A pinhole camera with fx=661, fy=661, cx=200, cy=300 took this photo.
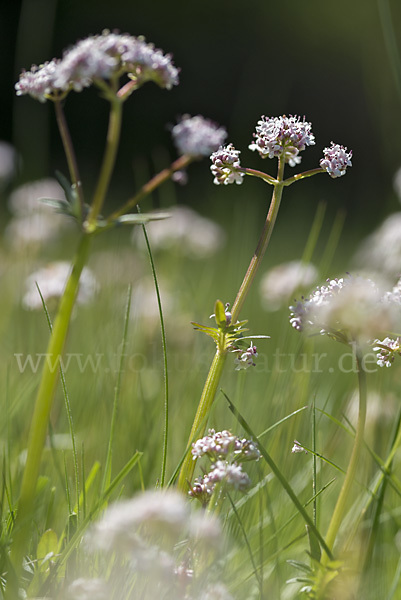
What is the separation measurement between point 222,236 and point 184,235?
38 cm

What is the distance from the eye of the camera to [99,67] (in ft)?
1.53

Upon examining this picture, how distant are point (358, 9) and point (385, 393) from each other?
4.89 metres

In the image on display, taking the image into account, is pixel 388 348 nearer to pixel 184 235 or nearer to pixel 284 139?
pixel 284 139

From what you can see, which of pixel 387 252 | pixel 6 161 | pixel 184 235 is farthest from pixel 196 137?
pixel 6 161

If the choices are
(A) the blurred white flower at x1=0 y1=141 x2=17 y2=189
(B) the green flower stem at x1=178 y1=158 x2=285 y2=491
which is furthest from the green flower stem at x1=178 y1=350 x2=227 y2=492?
(A) the blurred white flower at x1=0 y1=141 x2=17 y2=189

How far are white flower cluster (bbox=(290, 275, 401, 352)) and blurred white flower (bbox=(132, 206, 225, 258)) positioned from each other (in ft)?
4.72

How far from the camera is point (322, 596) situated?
53 centimetres

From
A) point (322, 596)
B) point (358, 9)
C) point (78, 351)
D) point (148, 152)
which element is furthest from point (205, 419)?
point (358, 9)

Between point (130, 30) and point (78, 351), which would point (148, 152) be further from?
point (78, 351)

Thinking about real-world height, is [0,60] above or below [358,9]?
below

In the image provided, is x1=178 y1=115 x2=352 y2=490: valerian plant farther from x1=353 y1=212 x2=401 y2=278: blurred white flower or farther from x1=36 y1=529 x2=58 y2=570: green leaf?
x1=353 y1=212 x2=401 y2=278: blurred white flower

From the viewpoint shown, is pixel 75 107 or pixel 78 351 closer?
pixel 78 351

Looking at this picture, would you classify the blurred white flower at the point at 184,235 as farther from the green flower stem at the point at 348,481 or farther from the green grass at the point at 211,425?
the green flower stem at the point at 348,481

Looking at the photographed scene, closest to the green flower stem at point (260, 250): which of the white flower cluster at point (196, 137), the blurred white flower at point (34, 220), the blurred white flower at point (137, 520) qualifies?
the white flower cluster at point (196, 137)
